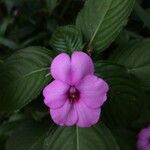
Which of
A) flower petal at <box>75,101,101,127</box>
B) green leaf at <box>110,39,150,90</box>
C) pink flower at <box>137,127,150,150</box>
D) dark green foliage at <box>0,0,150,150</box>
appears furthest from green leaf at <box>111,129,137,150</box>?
flower petal at <box>75,101,101,127</box>

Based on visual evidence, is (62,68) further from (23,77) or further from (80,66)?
(23,77)

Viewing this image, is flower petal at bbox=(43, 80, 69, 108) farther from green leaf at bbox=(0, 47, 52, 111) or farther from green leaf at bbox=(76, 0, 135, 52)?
green leaf at bbox=(76, 0, 135, 52)

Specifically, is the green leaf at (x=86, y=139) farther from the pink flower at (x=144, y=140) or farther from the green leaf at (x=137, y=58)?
the pink flower at (x=144, y=140)

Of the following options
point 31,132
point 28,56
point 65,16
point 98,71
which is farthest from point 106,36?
point 65,16

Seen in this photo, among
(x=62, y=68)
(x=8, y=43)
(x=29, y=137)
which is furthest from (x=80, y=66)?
(x=8, y=43)

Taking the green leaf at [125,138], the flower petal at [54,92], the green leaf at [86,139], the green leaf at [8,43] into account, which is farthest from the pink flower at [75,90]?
the green leaf at [8,43]

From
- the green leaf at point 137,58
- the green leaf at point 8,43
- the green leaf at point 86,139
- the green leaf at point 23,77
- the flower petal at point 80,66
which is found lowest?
the green leaf at point 8,43
